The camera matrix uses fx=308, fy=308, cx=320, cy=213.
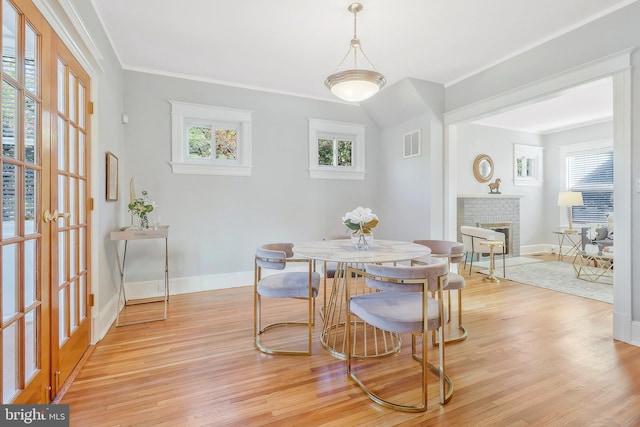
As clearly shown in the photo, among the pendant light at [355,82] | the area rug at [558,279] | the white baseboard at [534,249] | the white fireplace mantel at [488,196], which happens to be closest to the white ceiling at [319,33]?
the pendant light at [355,82]

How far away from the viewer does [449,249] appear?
2.70 m

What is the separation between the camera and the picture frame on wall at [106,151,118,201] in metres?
2.79

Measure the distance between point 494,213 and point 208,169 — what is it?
216 inches

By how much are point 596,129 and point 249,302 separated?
24.2ft

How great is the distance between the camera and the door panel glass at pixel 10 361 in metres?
1.27

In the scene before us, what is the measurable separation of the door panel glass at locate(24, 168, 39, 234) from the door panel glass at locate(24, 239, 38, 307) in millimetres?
72

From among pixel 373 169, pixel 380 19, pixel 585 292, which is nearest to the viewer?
pixel 380 19

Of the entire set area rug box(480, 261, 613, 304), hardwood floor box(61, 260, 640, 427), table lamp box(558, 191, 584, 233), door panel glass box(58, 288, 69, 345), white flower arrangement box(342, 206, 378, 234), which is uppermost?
Answer: table lamp box(558, 191, 584, 233)

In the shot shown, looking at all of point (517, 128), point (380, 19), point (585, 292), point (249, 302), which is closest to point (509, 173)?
point (517, 128)

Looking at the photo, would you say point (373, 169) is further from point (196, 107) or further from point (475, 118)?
point (196, 107)

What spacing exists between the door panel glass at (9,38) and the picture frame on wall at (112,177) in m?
1.55

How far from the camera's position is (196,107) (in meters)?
3.87

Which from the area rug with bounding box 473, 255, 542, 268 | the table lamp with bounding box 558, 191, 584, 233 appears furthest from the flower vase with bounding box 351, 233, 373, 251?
the table lamp with bounding box 558, 191, 584, 233

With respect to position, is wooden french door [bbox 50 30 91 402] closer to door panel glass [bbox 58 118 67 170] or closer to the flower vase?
door panel glass [bbox 58 118 67 170]
